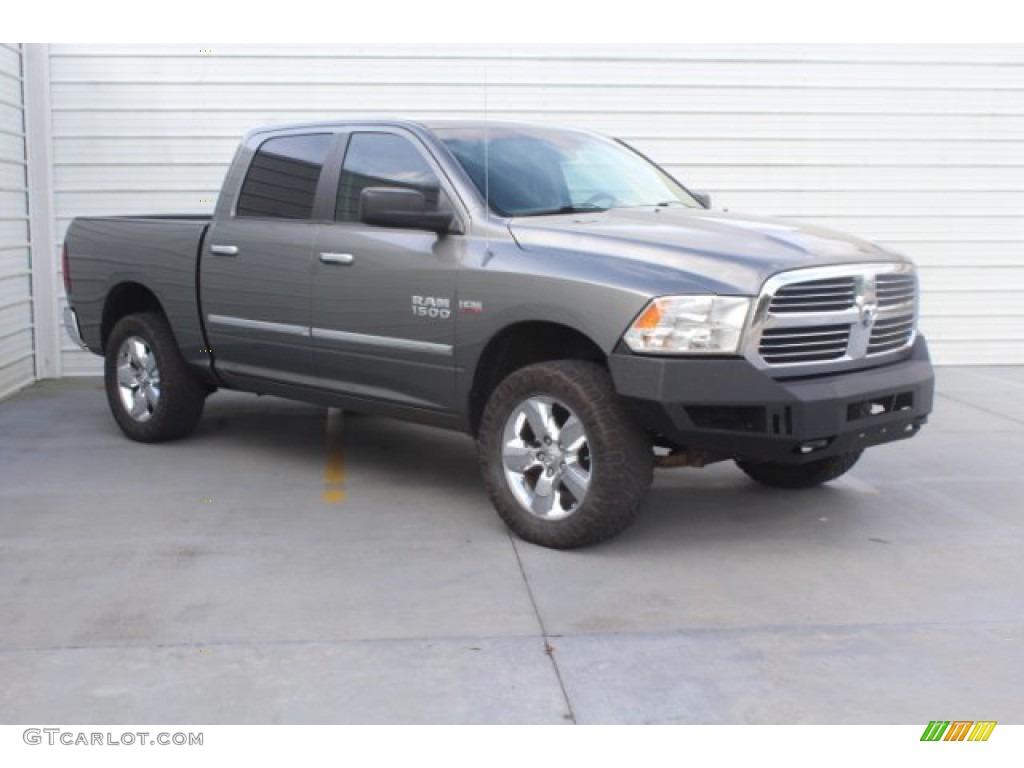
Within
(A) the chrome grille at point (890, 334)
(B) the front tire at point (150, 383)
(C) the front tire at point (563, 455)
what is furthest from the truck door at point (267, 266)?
(A) the chrome grille at point (890, 334)

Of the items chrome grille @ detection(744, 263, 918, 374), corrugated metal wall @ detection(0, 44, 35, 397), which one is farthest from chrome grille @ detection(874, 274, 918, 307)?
corrugated metal wall @ detection(0, 44, 35, 397)

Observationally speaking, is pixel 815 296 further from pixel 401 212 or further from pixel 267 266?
pixel 267 266

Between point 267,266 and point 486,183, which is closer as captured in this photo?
point 486,183

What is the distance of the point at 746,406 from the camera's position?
5.12m

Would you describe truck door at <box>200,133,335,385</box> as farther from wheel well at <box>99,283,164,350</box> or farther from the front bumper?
the front bumper

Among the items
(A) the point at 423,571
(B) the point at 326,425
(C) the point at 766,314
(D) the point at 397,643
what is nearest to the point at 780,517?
(C) the point at 766,314

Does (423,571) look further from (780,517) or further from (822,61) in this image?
(822,61)

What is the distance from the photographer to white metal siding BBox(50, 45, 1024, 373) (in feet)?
34.8

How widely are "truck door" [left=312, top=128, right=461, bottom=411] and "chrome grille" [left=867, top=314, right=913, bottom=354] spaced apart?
6.29 ft

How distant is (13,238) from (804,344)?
718 centimetres

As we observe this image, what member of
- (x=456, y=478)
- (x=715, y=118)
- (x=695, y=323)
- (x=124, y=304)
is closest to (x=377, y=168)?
(x=456, y=478)

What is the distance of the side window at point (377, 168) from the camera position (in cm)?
630

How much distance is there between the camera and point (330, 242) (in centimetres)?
657

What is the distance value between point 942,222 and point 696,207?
5.49 meters
